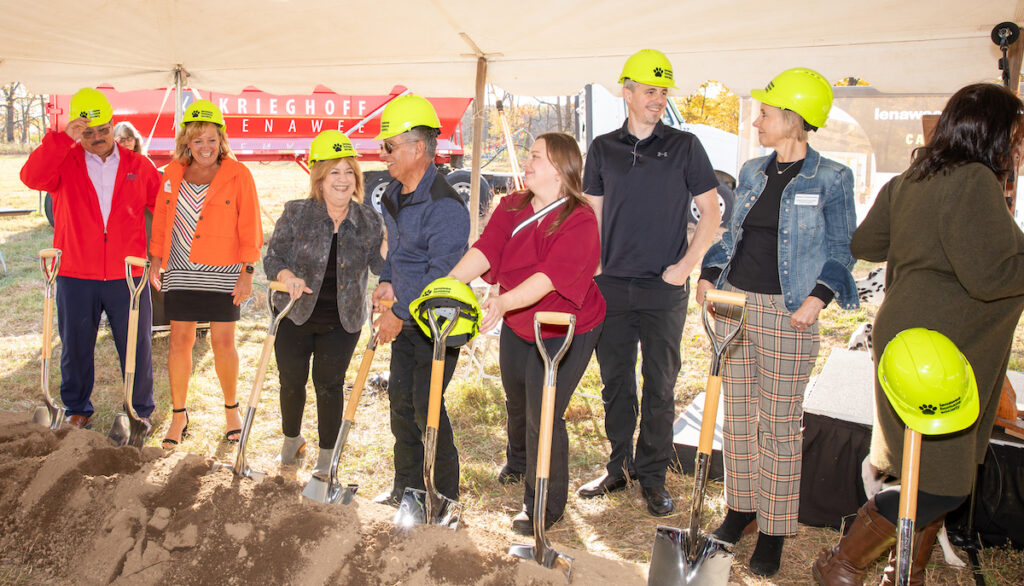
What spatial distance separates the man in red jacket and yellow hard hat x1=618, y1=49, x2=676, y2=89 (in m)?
2.89

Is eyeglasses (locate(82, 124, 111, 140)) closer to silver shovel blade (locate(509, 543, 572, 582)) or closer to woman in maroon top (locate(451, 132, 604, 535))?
woman in maroon top (locate(451, 132, 604, 535))

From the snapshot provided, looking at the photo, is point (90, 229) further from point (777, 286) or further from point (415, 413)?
point (777, 286)

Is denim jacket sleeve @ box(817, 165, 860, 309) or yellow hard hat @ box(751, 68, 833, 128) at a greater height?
yellow hard hat @ box(751, 68, 833, 128)

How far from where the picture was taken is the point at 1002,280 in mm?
2131

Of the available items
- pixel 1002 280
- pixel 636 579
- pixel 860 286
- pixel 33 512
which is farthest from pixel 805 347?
pixel 33 512

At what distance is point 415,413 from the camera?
10.4 ft

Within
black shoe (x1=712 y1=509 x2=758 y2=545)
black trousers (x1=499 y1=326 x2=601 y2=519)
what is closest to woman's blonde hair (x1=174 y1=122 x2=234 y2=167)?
black trousers (x1=499 y1=326 x2=601 y2=519)

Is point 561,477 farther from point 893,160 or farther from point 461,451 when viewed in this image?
point 893,160

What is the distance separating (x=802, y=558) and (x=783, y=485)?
0.43 m

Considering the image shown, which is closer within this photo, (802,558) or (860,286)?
(802,558)

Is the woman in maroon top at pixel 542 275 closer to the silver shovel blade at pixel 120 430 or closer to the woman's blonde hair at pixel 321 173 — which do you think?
the woman's blonde hair at pixel 321 173

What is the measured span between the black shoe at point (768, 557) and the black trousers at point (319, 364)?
2057mm

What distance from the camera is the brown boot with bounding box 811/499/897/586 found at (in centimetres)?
237

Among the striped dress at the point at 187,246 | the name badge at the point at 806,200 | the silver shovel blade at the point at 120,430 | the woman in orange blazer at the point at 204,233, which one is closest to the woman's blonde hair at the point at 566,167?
the name badge at the point at 806,200
